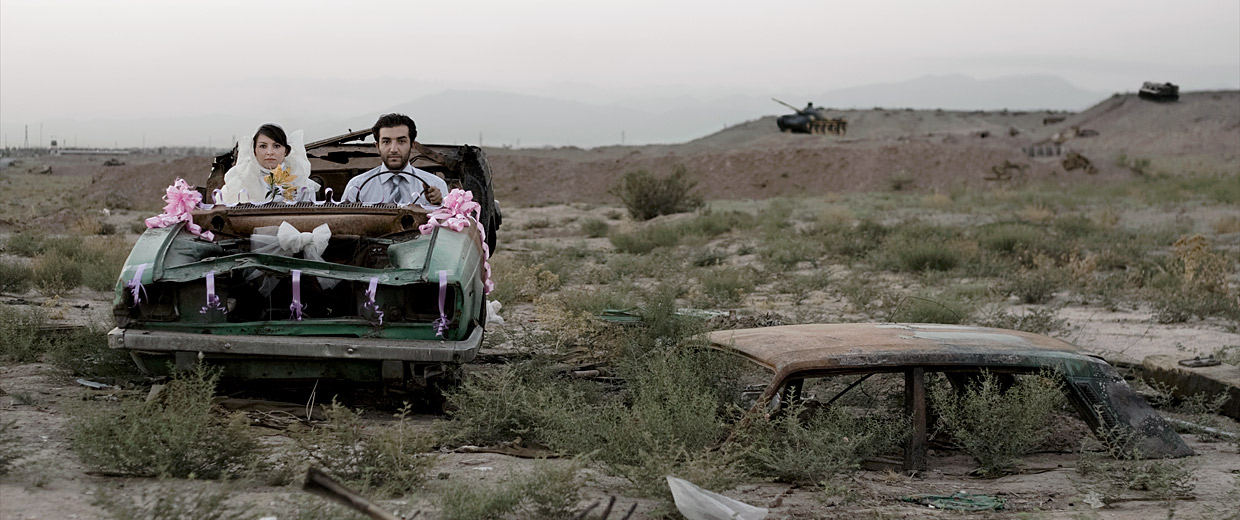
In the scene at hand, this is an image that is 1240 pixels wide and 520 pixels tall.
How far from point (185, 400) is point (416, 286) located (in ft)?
4.62

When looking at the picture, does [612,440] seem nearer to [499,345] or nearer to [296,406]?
[296,406]

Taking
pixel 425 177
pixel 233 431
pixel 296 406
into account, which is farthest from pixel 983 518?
Answer: pixel 425 177

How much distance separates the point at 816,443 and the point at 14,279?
9030 mm

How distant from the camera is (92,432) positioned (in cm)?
441

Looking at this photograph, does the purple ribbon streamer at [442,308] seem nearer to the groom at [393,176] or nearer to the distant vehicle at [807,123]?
the groom at [393,176]

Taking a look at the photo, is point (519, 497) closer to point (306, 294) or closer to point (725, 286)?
point (306, 294)

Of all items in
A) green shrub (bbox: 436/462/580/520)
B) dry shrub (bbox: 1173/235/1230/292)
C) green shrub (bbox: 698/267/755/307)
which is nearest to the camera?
green shrub (bbox: 436/462/580/520)

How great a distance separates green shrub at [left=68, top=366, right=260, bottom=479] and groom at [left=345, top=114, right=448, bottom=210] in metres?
2.64

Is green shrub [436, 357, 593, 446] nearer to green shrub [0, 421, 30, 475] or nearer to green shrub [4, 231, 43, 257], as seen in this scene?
green shrub [0, 421, 30, 475]

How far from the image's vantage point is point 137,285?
17.7ft

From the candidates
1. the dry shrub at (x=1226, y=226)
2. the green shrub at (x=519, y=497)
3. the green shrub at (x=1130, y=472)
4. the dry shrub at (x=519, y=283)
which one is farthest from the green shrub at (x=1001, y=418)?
the dry shrub at (x=1226, y=226)

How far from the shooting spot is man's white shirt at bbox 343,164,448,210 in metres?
6.96

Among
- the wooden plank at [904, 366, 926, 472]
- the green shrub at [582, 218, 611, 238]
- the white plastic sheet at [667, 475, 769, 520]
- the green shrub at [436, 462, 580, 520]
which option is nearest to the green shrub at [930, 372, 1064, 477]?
the wooden plank at [904, 366, 926, 472]

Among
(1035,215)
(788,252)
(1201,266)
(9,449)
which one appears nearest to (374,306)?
(9,449)
